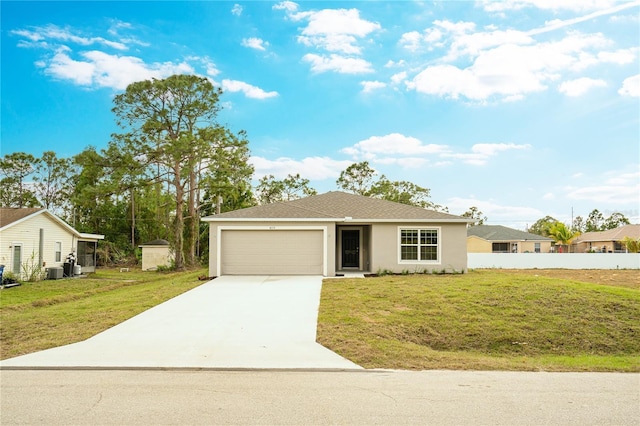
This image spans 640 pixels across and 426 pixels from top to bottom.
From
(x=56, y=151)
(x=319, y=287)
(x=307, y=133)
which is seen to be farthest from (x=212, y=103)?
(x=56, y=151)

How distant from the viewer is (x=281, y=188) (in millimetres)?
46844

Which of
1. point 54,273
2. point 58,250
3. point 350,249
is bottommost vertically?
point 54,273

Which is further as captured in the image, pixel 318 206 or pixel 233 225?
pixel 318 206

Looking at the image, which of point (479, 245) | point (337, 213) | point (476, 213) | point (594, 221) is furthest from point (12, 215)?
point (594, 221)

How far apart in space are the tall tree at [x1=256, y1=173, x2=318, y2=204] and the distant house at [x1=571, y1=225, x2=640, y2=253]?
30.5 m

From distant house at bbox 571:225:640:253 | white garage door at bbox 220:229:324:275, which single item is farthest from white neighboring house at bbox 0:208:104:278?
distant house at bbox 571:225:640:253

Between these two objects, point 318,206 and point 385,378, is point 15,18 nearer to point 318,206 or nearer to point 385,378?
point 318,206

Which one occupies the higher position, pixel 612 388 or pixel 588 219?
pixel 588 219

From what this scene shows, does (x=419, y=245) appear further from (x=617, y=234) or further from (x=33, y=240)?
(x=617, y=234)

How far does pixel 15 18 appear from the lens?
16.7m

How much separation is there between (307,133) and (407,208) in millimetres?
10712

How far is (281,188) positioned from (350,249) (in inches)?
1016

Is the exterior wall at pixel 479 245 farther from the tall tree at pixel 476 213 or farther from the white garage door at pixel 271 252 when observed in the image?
the tall tree at pixel 476 213

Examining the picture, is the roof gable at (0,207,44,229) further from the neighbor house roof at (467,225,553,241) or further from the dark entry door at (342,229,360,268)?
the neighbor house roof at (467,225,553,241)
